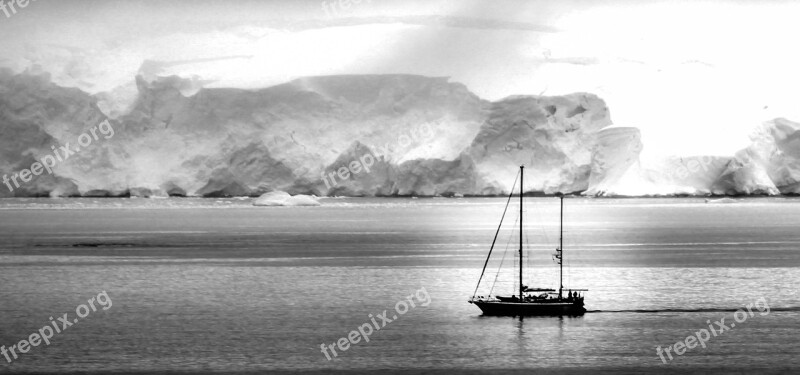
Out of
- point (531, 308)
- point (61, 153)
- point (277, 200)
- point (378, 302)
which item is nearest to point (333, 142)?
point (277, 200)

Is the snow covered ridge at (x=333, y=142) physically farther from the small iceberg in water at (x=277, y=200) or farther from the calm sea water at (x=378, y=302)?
the calm sea water at (x=378, y=302)

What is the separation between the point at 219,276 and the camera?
25.8 m

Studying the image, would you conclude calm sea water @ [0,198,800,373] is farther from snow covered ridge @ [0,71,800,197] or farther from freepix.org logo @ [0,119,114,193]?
snow covered ridge @ [0,71,800,197]

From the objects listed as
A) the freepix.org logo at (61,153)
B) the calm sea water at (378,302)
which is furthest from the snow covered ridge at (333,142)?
the calm sea water at (378,302)

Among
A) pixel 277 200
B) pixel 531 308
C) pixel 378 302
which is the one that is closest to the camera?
pixel 531 308

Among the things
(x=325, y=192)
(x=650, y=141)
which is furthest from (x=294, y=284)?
(x=650, y=141)

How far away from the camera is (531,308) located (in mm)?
18766

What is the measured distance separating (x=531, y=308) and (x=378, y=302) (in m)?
3.48

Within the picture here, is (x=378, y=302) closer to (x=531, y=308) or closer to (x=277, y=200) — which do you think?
(x=531, y=308)

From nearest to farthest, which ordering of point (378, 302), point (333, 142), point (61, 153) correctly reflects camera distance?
point (378, 302) < point (61, 153) < point (333, 142)

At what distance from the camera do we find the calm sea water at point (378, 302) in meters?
14.9

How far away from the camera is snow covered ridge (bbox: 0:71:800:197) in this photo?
210 ft

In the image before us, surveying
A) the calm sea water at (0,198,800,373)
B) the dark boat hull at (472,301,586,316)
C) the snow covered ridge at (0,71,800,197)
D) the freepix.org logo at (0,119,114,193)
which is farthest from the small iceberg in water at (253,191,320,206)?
the dark boat hull at (472,301,586,316)

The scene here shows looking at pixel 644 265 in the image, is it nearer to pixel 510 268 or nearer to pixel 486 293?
pixel 510 268
